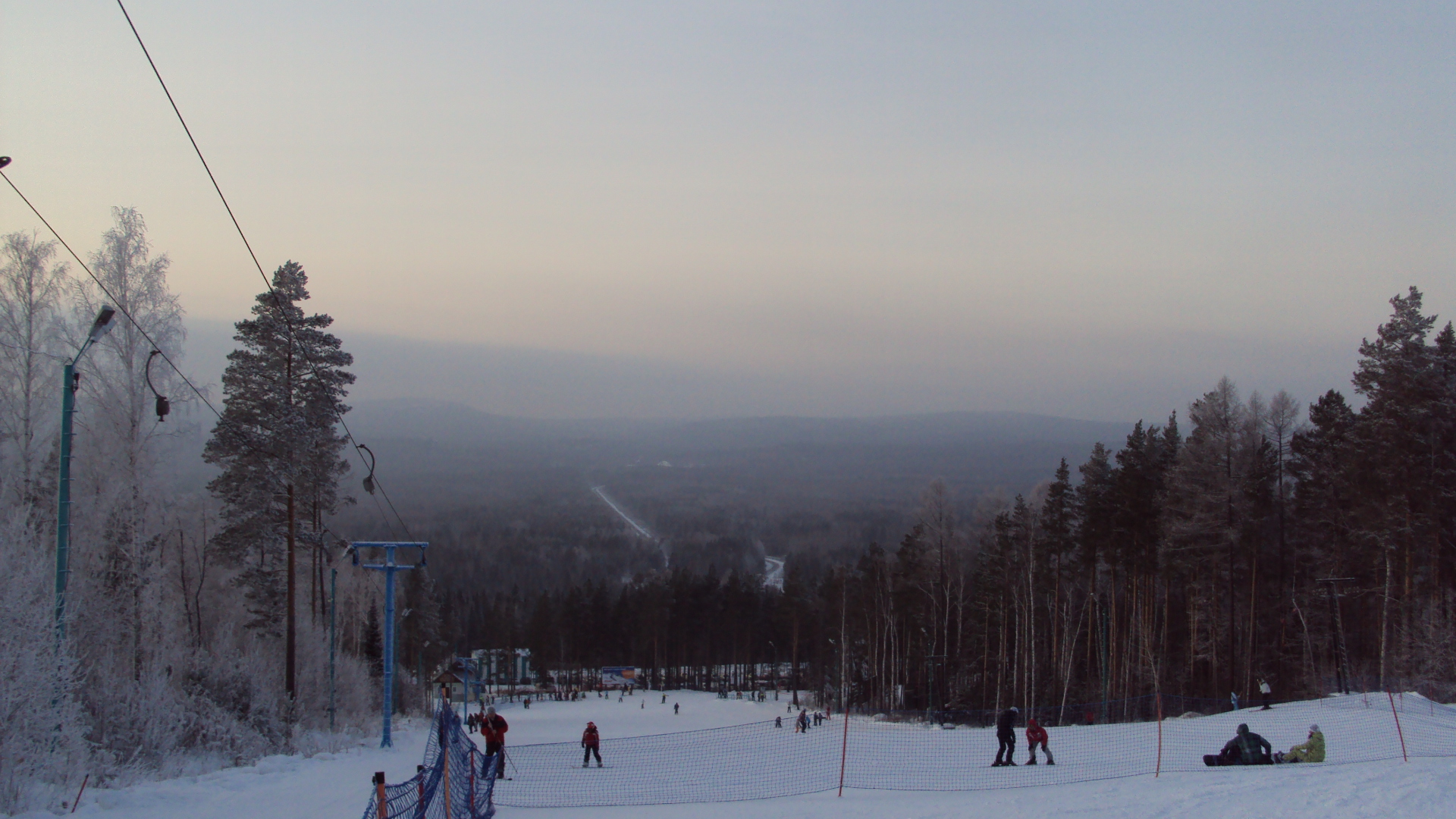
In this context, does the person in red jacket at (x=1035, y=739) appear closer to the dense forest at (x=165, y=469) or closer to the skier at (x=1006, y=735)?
the skier at (x=1006, y=735)

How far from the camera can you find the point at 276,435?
2736 cm

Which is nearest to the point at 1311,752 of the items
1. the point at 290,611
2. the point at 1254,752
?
the point at 1254,752

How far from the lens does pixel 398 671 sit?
5928 centimetres

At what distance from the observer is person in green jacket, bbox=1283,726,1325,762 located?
59.2 ft

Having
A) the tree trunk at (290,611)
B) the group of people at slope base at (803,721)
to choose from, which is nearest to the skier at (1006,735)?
the group of people at slope base at (803,721)

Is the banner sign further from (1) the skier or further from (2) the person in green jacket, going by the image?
(2) the person in green jacket

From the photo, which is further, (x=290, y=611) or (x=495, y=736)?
(x=290, y=611)

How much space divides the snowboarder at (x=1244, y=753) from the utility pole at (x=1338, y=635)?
12.6 meters

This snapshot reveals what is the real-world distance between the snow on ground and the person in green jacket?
794 mm

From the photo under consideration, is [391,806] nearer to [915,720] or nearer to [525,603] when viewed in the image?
[915,720]

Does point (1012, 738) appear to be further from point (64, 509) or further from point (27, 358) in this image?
point (27, 358)

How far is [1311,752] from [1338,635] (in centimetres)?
1889

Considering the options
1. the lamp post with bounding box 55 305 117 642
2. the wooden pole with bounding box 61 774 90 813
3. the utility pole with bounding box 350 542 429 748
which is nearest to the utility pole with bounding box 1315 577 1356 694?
the utility pole with bounding box 350 542 429 748

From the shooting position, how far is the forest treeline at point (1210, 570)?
31266 mm
